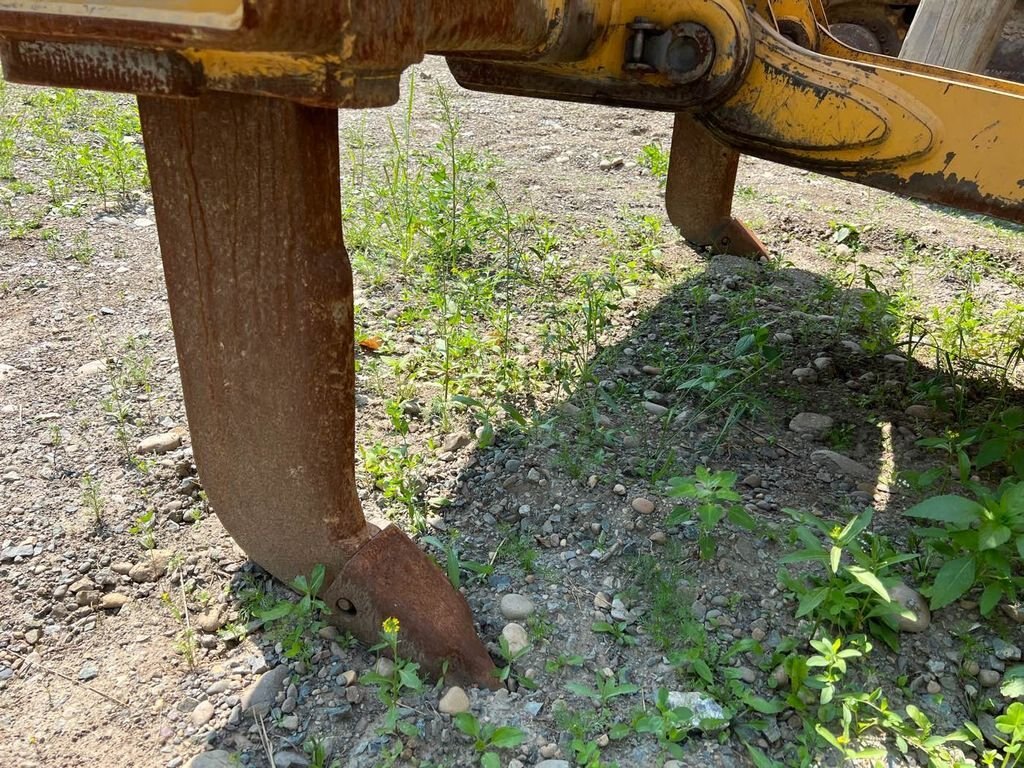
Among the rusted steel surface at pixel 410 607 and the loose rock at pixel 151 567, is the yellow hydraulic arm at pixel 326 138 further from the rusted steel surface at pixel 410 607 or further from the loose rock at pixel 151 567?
the loose rock at pixel 151 567

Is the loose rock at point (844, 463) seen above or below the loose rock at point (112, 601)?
above

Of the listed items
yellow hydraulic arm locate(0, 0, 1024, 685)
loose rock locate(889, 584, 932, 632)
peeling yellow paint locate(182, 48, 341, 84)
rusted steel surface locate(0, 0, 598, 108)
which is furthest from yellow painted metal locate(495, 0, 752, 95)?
loose rock locate(889, 584, 932, 632)

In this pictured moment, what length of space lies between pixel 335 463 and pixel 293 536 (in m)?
0.17

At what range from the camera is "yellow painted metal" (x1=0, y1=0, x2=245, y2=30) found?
865 mm

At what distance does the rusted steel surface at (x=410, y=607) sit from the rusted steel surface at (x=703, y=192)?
6.53 feet

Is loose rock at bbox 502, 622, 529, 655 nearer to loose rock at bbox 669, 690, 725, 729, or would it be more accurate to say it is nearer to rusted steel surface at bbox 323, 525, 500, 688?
rusted steel surface at bbox 323, 525, 500, 688

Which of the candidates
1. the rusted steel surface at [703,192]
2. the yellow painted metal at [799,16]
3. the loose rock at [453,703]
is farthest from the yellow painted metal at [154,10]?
the rusted steel surface at [703,192]

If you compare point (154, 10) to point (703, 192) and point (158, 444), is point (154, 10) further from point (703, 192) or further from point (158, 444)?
point (703, 192)

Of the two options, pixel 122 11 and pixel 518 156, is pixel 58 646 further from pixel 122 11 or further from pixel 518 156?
pixel 518 156

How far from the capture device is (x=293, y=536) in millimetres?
1484

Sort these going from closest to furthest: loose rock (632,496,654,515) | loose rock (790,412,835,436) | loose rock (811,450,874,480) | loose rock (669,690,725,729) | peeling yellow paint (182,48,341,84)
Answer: peeling yellow paint (182,48,341,84)
loose rock (669,690,725,729)
loose rock (632,496,654,515)
loose rock (811,450,874,480)
loose rock (790,412,835,436)

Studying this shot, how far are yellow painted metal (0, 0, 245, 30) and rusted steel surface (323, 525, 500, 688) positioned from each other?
88 cm

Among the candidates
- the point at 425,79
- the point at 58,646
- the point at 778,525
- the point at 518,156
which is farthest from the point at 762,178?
the point at 58,646

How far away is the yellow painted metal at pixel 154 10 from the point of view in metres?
0.87
